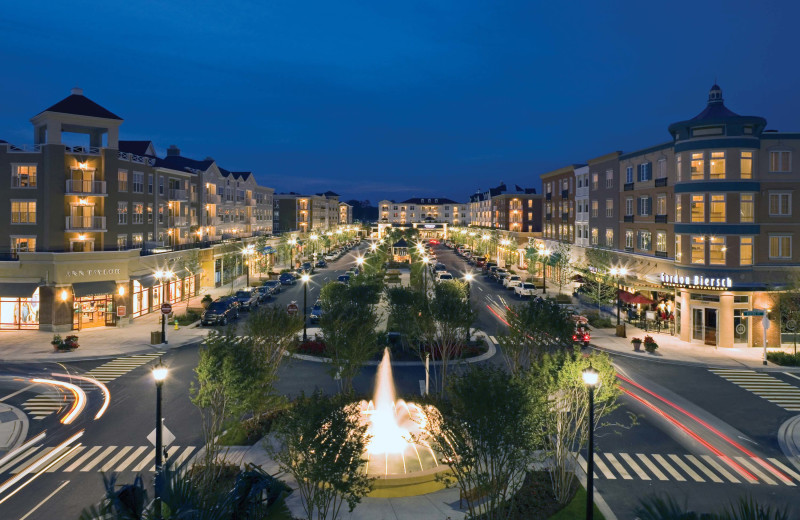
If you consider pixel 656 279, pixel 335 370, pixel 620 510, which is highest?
pixel 656 279

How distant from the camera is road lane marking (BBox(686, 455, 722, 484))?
1831 centimetres

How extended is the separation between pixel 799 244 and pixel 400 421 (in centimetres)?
3448

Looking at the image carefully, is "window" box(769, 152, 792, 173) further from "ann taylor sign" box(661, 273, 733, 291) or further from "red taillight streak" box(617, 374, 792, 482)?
"red taillight streak" box(617, 374, 792, 482)

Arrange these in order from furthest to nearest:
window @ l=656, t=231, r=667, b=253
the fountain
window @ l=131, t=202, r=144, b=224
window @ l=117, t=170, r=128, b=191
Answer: window @ l=131, t=202, r=144, b=224, window @ l=117, t=170, r=128, b=191, window @ l=656, t=231, r=667, b=253, the fountain

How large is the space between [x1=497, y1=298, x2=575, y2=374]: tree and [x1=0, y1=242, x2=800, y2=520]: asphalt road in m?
3.91

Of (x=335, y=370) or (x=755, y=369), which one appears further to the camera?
(x=755, y=369)

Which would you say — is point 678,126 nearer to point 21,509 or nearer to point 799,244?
point 799,244

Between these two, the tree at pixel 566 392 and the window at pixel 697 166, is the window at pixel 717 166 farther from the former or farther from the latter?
the tree at pixel 566 392

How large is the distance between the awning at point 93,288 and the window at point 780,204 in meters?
53.4

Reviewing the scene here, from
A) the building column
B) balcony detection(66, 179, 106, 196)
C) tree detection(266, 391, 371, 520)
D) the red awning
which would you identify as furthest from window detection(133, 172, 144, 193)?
the building column

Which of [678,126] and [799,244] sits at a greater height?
[678,126]

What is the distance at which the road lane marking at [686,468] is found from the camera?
18.4m

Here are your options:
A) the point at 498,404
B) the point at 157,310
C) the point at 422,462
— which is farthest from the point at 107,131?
the point at 498,404

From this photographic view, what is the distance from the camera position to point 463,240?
157375 millimetres
